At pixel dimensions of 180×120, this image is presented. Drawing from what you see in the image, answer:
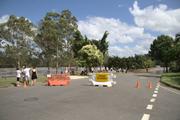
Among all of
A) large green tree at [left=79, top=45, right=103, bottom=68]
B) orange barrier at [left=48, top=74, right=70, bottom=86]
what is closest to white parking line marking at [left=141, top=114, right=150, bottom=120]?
orange barrier at [left=48, top=74, right=70, bottom=86]

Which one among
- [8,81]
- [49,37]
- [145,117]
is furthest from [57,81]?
[49,37]

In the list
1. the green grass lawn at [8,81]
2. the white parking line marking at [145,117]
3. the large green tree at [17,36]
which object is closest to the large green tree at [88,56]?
the large green tree at [17,36]

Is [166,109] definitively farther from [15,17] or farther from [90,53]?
[90,53]

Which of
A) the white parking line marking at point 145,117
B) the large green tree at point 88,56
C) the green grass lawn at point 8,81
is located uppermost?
the large green tree at point 88,56

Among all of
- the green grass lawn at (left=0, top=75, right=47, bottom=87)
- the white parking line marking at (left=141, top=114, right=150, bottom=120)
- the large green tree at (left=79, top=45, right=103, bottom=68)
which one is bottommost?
the white parking line marking at (left=141, top=114, right=150, bottom=120)

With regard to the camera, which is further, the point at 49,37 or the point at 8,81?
the point at 49,37

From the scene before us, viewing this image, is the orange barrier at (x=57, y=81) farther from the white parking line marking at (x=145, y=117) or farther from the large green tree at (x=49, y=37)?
the large green tree at (x=49, y=37)

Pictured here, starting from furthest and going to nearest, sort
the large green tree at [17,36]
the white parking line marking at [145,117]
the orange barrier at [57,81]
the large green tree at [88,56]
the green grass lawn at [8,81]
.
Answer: the large green tree at [88,56]
the large green tree at [17,36]
the orange barrier at [57,81]
the green grass lawn at [8,81]
the white parking line marking at [145,117]

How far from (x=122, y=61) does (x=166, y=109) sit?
10158 centimetres

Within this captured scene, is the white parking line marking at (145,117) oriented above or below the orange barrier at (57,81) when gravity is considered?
below

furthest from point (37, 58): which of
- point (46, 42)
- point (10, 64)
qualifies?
point (10, 64)

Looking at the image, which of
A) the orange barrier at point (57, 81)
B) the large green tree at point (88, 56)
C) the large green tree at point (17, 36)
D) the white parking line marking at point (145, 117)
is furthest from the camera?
the large green tree at point (88, 56)

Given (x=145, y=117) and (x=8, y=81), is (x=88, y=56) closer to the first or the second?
(x=8, y=81)

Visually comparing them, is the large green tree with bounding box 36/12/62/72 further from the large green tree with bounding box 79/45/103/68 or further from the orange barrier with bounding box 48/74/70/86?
the orange barrier with bounding box 48/74/70/86
